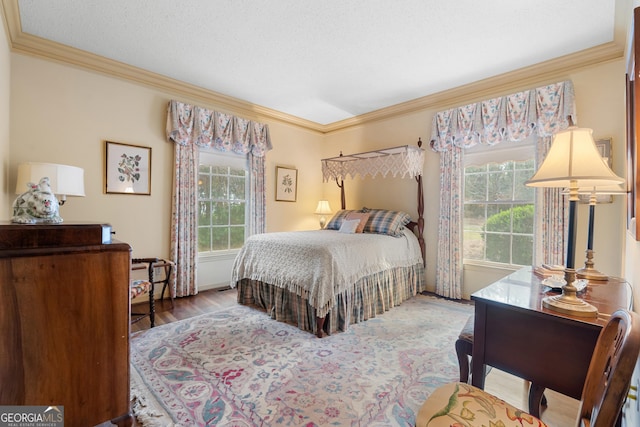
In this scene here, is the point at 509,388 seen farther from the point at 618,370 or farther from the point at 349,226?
the point at 349,226

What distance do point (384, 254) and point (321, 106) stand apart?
7.92 feet

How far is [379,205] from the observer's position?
4.54 m

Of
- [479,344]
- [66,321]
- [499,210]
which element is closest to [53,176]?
[66,321]

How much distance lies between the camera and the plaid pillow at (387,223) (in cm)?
366

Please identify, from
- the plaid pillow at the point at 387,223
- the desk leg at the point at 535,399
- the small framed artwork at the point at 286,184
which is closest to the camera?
the desk leg at the point at 535,399

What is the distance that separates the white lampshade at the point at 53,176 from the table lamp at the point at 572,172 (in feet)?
10.5

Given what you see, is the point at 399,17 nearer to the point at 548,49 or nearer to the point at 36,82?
the point at 548,49

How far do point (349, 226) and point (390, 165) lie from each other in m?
0.97

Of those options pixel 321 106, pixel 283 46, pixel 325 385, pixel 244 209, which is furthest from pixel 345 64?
pixel 325 385

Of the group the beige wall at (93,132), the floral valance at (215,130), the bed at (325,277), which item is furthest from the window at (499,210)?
the beige wall at (93,132)

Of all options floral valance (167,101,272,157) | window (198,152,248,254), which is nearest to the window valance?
floral valance (167,101,272,157)

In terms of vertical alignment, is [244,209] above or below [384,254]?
above

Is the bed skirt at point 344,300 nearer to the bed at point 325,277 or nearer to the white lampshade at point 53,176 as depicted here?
the bed at point 325,277

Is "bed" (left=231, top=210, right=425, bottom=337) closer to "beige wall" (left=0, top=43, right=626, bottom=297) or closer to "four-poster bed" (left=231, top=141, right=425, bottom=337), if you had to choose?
"four-poster bed" (left=231, top=141, right=425, bottom=337)
